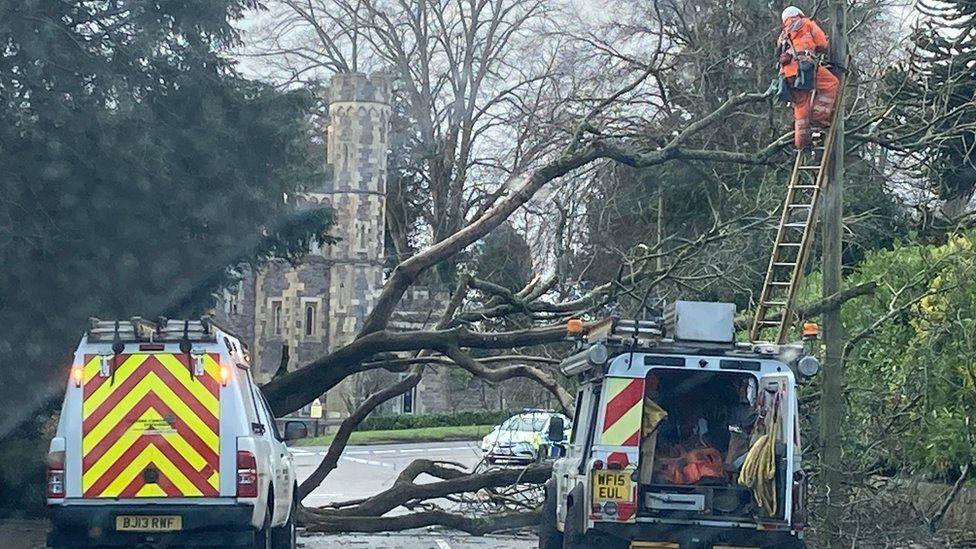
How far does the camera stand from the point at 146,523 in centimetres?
1162

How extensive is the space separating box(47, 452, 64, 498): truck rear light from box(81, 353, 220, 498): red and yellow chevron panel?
0.17 m

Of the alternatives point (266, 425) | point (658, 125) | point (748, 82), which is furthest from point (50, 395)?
point (748, 82)

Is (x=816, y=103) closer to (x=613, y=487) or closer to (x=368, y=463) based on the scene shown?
(x=613, y=487)

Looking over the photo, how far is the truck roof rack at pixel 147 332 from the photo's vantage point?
11.9m

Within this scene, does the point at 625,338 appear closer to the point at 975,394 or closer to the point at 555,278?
the point at 975,394

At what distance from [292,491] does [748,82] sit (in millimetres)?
13900

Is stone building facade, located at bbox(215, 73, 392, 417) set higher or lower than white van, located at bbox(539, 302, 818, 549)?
higher

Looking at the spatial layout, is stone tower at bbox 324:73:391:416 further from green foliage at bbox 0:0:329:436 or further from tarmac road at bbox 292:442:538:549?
green foliage at bbox 0:0:329:436

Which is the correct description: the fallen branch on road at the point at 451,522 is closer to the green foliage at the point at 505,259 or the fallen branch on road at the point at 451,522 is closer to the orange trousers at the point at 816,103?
the orange trousers at the point at 816,103

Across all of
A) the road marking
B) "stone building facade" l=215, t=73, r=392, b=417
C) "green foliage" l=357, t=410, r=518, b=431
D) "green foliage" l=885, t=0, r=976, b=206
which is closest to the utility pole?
"green foliage" l=885, t=0, r=976, b=206

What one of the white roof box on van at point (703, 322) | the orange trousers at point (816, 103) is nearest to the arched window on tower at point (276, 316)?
the orange trousers at point (816, 103)

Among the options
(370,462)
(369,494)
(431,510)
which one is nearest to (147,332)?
(431,510)

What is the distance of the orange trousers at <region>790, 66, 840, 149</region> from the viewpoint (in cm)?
1443

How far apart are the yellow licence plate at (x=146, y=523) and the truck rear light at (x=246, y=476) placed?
1.76 ft
